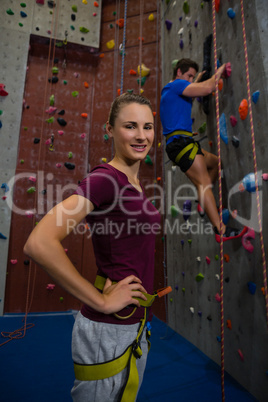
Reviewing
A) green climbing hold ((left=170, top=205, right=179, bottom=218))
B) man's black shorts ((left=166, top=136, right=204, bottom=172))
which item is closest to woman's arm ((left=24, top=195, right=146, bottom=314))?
man's black shorts ((left=166, top=136, right=204, bottom=172))

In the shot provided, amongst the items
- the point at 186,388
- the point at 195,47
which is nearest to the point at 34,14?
the point at 195,47

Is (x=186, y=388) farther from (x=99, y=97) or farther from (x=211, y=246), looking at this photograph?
(x=99, y=97)

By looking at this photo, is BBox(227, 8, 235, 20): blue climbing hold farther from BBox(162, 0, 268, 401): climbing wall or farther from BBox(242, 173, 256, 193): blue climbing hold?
BBox(242, 173, 256, 193): blue climbing hold

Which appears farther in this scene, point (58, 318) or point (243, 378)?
point (58, 318)

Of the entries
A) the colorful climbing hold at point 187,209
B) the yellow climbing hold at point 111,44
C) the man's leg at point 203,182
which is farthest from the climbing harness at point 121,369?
the yellow climbing hold at point 111,44

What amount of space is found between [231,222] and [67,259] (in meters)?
1.61

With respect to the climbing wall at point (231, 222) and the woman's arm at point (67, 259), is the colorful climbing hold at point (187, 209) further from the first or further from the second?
the woman's arm at point (67, 259)

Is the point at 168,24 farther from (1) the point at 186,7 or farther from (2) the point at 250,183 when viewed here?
(2) the point at 250,183

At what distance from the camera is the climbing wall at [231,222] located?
1727 millimetres

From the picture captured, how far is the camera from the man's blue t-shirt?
77.2 inches

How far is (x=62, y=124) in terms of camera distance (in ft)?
13.1

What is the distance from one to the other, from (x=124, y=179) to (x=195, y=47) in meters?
2.37

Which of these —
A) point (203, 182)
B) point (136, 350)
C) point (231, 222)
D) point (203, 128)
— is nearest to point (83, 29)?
point (203, 128)

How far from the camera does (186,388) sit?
1.92 metres
